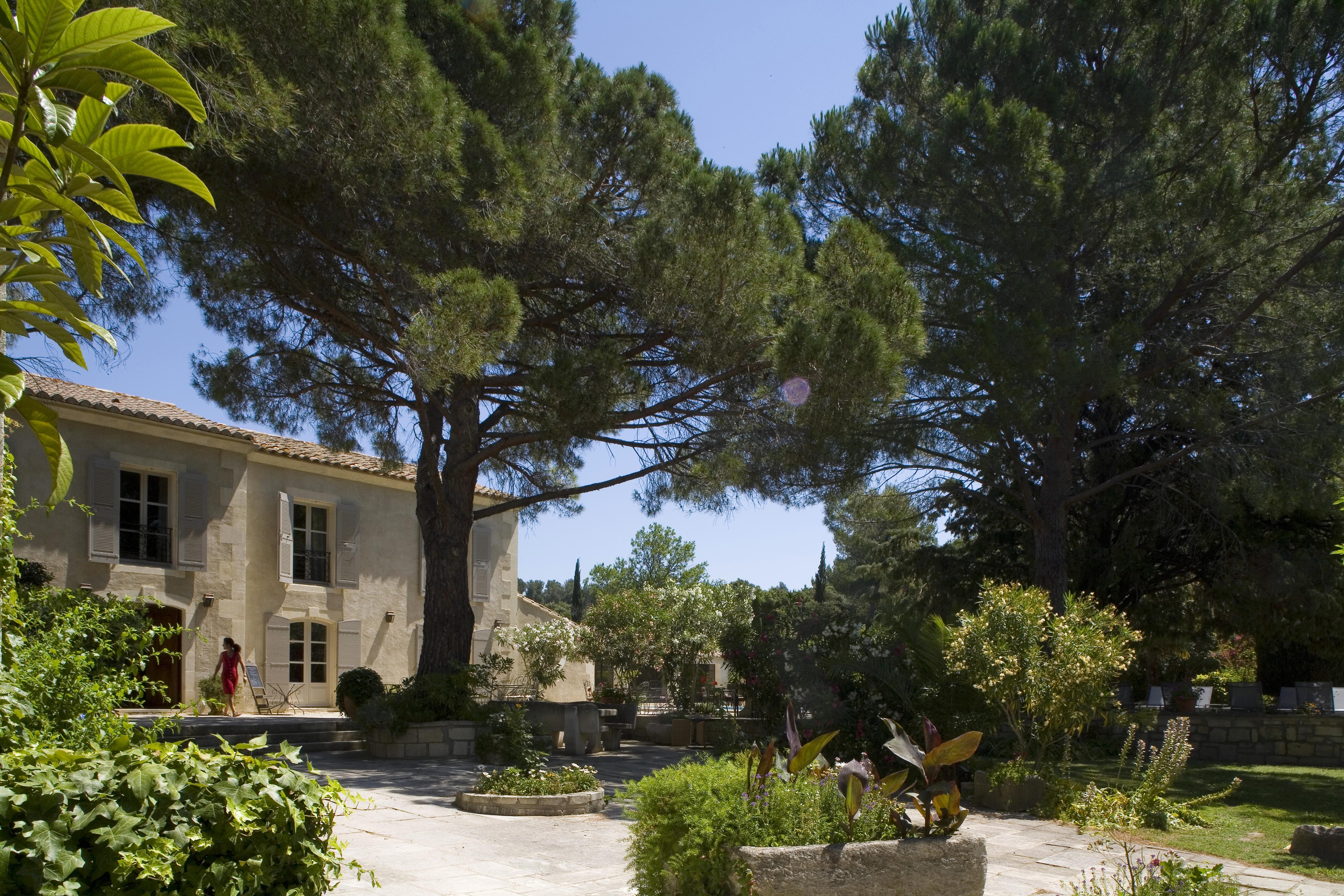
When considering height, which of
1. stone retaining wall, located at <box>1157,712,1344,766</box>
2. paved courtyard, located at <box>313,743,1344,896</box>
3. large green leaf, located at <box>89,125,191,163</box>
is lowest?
stone retaining wall, located at <box>1157,712,1344,766</box>

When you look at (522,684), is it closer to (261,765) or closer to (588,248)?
(588,248)

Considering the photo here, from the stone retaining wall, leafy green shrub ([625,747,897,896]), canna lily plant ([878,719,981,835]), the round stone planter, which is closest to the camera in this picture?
leafy green shrub ([625,747,897,896])

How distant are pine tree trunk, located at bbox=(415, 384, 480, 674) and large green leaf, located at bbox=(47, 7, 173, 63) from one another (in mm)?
10023

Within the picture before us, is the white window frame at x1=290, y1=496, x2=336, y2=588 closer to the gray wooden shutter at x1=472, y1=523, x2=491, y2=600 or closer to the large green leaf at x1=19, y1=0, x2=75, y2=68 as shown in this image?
the gray wooden shutter at x1=472, y1=523, x2=491, y2=600

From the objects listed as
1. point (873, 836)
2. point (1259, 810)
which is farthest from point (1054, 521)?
point (873, 836)

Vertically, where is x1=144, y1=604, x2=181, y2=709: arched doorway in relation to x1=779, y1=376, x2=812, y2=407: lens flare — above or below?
below

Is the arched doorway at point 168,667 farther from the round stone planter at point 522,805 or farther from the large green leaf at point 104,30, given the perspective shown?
the large green leaf at point 104,30

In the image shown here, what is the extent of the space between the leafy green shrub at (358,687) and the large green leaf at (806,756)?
31.5ft

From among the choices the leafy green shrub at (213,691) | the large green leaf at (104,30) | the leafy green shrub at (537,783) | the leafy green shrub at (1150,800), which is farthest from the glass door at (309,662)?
the large green leaf at (104,30)

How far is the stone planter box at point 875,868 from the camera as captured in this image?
392 centimetres

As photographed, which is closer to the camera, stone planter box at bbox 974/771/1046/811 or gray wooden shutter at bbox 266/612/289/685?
stone planter box at bbox 974/771/1046/811

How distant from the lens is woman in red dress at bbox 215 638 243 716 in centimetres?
1556

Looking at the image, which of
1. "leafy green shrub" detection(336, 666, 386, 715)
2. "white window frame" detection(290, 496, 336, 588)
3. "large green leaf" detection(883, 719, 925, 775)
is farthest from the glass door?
"large green leaf" detection(883, 719, 925, 775)

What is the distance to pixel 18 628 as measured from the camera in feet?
14.3
